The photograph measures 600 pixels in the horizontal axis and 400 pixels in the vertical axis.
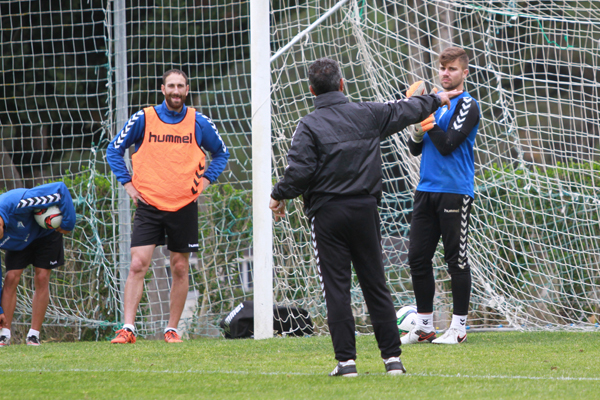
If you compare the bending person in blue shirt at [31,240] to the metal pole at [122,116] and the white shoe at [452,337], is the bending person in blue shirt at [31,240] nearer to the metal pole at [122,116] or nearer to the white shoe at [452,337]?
the metal pole at [122,116]

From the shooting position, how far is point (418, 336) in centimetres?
504

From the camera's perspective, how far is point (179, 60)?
28.9 ft

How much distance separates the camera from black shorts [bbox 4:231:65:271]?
5.96 metres

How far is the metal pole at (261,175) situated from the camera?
18.5 ft

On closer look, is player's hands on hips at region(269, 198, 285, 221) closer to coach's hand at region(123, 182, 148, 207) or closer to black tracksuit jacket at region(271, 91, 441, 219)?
black tracksuit jacket at region(271, 91, 441, 219)

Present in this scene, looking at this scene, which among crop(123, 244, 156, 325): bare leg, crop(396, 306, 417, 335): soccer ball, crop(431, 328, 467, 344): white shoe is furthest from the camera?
crop(123, 244, 156, 325): bare leg

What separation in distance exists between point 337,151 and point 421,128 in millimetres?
1295

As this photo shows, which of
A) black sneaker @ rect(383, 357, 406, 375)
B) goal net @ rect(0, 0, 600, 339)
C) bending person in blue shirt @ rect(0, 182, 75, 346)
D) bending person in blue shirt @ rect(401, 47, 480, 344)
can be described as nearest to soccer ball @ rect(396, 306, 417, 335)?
bending person in blue shirt @ rect(401, 47, 480, 344)

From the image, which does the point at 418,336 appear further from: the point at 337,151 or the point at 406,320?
the point at 337,151

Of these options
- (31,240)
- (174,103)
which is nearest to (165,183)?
(174,103)

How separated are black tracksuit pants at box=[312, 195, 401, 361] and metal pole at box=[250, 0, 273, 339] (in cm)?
206

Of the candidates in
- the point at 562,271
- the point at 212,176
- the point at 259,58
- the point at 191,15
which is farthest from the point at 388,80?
the point at 191,15

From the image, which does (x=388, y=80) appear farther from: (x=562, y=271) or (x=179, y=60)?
(x=179, y=60)

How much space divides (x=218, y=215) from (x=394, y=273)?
1.94 meters
